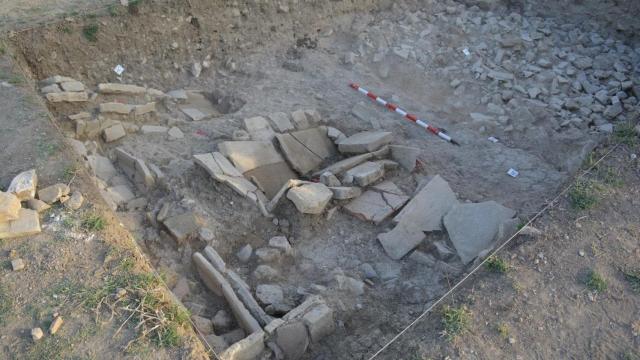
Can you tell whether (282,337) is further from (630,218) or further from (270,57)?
(270,57)

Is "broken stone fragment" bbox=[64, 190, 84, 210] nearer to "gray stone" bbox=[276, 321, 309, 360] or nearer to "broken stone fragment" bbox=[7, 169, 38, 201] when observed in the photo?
"broken stone fragment" bbox=[7, 169, 38, 201]

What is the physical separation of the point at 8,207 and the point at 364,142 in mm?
4571

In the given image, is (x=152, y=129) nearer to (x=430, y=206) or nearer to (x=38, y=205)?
(x=38, y=205)

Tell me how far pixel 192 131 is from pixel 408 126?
3.58 meters

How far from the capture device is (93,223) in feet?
17.5

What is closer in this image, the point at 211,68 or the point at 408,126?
the point at 408,126

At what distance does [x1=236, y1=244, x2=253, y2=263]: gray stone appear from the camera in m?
6.17

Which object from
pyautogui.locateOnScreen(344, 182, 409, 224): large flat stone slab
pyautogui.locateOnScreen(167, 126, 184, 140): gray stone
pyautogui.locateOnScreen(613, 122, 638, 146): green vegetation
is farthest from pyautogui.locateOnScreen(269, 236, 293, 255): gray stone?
pyautogui.locateOnScreen(613, 122, 638, 146): green vegetation

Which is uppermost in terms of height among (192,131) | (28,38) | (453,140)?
(28,38)

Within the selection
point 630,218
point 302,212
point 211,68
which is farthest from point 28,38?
point 630,218

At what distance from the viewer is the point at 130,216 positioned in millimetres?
6262

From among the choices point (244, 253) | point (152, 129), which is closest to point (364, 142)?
point (244, 253)

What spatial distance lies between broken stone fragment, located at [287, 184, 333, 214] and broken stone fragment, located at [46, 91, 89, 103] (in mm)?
3656

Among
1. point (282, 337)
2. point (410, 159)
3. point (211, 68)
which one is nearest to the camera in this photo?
point (282, 337)
